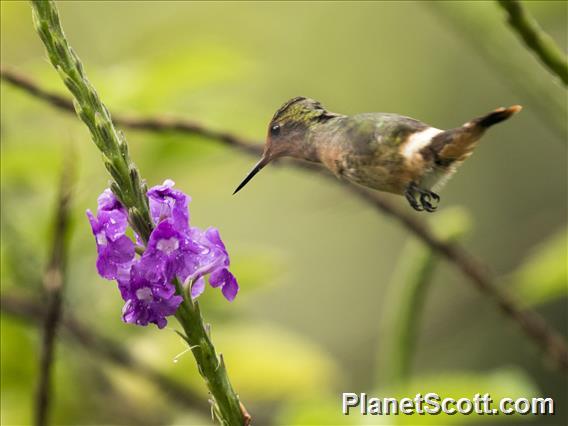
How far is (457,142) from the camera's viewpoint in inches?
32.3

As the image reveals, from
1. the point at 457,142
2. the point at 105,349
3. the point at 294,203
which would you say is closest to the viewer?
the point at 457,142

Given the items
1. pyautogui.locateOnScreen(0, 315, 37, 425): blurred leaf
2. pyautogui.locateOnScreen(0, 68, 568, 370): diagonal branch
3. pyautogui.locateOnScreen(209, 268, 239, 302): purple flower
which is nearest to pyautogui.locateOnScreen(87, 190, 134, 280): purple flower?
pyautogui.locateOnScreen(209, 268, 239, 302): purple flower

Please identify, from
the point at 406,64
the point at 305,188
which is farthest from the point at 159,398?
the point at 406,64

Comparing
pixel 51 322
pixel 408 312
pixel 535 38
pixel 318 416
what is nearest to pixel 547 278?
pixel 408 312

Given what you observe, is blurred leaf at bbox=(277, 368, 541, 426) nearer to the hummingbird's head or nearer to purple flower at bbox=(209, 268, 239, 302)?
purple flower at bbox=(209, 268, 239, 302)

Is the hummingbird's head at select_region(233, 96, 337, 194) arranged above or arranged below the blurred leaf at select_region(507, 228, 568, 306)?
below

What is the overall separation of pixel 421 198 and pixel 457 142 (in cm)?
6

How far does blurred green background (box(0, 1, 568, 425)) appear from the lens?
2154mm

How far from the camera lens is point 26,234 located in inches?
99.0

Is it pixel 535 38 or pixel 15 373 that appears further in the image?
pixel 15 373

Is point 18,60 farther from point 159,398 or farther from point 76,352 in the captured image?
point 159,398

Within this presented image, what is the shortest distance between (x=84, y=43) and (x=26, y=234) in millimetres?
1609

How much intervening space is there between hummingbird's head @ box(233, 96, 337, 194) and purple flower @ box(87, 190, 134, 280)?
6.2 inches

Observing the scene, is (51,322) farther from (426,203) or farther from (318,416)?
(426,203)
